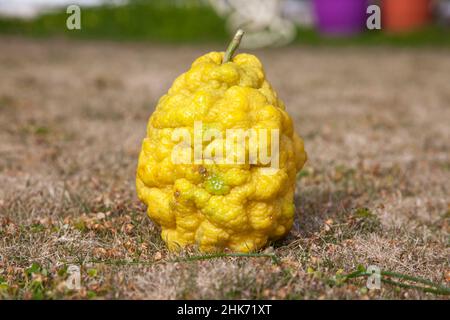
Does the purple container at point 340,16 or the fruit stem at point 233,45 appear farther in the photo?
the purple container at point 340,16

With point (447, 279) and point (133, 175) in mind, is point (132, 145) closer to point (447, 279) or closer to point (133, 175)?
point (133, 175)

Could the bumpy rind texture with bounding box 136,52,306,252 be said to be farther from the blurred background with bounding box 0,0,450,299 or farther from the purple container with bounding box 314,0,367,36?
the purple container with bounding box 314,0,367,36
